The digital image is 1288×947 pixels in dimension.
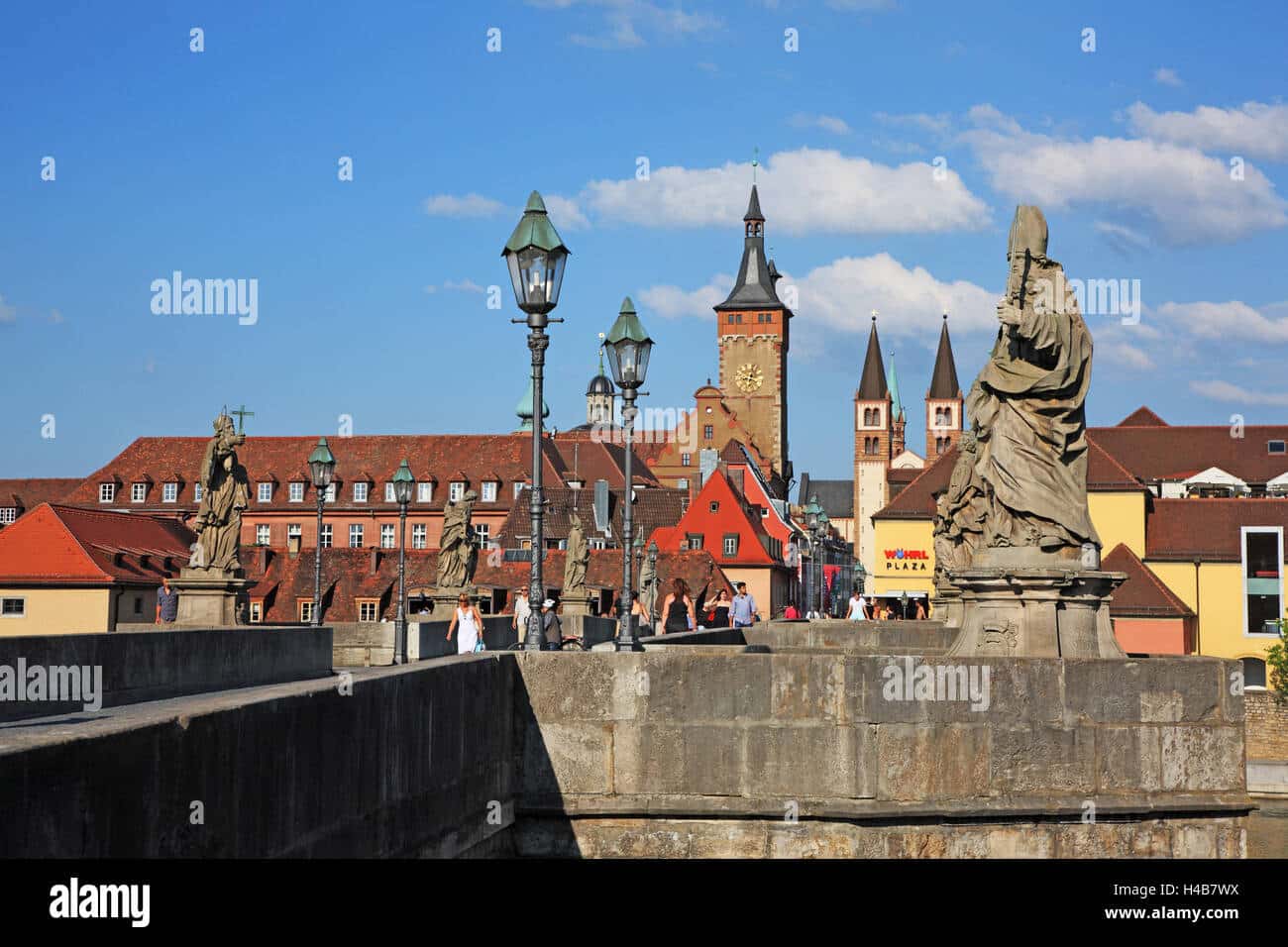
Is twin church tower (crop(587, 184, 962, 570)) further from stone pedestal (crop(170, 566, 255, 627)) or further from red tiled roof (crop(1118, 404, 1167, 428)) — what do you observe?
stone pedestal (crop(170, 566, 255, 627))

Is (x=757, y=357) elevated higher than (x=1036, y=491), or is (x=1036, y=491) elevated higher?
(x=757, y=357)

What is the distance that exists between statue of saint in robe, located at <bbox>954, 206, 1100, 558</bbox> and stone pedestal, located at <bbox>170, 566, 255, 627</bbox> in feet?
44.2

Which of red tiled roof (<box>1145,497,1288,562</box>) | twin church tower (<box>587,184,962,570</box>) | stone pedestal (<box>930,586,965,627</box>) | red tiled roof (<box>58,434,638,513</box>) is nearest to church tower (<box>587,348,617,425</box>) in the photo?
twin church tower (<box>587,184,962,570</box>)

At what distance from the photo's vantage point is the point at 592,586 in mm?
70562

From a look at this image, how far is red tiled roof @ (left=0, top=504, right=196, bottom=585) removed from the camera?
63.0m

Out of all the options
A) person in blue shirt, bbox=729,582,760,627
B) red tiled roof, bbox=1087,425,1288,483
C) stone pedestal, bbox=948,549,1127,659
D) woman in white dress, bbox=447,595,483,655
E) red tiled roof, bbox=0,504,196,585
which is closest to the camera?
stone pedestal, bbox=948,549,1127,659

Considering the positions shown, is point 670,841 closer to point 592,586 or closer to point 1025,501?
point 1025,501

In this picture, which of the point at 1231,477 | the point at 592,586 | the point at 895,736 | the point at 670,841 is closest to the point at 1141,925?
the point at 895,736

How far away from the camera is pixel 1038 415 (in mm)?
11055

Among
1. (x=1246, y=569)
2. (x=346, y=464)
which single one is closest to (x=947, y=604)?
(x=1246, y=569)

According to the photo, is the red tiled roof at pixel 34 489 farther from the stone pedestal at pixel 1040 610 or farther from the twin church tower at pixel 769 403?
the stone pedestal at pixel 1040 610

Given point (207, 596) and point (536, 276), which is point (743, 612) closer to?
point (207, 596)

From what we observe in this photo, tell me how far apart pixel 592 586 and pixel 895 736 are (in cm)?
6123

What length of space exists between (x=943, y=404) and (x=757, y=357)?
982 inches
